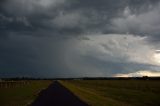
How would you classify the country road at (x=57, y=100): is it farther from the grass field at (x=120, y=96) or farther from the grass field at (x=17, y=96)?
the grass field at (x=120, y=96)

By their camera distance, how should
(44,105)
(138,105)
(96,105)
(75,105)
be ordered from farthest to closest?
1. (138,105)
2. (96,105)
3. (75,105)
4. (44,105)

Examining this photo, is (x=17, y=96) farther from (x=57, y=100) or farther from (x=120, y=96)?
(x=120, y=96)

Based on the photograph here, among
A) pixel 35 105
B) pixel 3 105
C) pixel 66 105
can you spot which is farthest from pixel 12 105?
pixel 66 105

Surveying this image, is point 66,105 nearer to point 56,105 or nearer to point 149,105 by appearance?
point 56,105

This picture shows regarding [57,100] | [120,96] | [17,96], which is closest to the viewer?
[57,100]

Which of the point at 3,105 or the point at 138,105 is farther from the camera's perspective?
the point at 138,105

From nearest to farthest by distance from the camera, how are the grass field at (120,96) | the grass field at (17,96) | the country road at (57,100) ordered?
the country road at (57,100)
the grass field at (17,96)
the grass field at (120,96)

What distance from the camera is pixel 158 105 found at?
38156 millimetres

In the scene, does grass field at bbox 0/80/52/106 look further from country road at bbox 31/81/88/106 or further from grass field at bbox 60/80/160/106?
grass field at bbox 60/80/160/106

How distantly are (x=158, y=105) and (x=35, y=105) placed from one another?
17617 millimetres

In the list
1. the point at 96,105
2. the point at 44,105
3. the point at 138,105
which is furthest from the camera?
the point at 138,105

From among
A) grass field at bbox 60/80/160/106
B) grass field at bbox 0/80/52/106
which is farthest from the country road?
grass field at bbox 60/80/160/106

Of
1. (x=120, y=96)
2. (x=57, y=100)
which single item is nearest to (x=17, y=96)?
(x=57, y=100)

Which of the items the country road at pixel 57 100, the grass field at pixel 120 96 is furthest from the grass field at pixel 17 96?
the grass field at pixel 120 96
